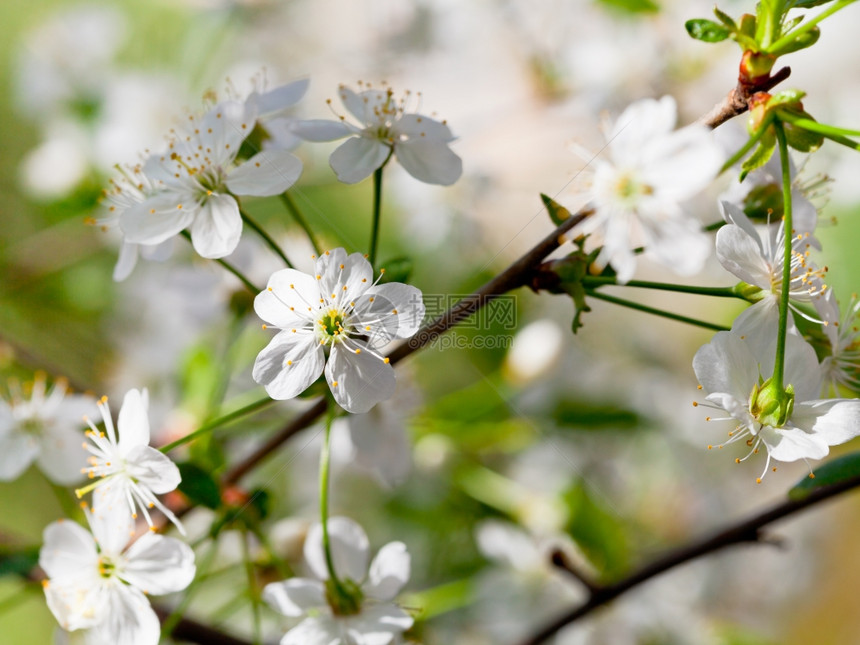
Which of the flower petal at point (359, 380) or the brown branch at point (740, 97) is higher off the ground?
the brown branch at point (740, 97)

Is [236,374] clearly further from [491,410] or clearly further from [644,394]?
[644,394]

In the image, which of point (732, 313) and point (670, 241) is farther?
point (732, 313)

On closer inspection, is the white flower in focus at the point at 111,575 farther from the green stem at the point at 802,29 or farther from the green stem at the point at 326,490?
the green stem at the point at 802,29

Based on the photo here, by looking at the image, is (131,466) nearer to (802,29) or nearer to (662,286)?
(662,286)

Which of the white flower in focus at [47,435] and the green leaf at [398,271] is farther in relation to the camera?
the white flower in focus at [47,435]

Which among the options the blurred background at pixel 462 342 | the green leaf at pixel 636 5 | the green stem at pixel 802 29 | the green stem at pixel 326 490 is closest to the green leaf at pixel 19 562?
the blurred background at pixel 462 342

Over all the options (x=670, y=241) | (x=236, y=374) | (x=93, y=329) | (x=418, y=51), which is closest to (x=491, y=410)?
(x=236, y=374)
